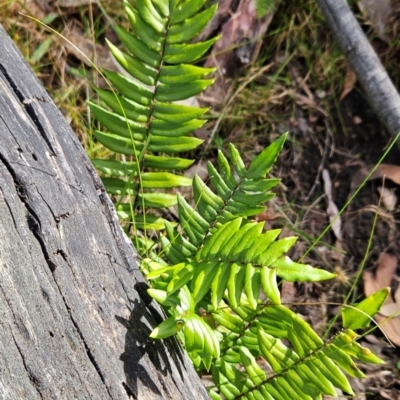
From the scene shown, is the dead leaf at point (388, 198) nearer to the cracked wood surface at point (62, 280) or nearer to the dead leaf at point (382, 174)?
the dead leaf at point (382, 174)

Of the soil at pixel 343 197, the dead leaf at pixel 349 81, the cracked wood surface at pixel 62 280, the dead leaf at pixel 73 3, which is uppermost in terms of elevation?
the dead leaf at pixel 349 81

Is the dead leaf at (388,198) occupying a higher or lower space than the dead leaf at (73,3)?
higher

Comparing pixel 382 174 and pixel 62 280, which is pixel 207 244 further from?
pixel 382 174

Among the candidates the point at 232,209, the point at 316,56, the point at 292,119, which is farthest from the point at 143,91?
the point at 316,56

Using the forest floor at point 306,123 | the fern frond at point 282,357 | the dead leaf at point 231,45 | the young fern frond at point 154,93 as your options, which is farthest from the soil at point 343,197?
the young fern frond at point 154,93

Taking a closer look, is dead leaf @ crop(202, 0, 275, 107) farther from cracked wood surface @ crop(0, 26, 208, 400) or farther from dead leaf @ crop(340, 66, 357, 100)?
cracked wood surface @ crop(0, 26, 208, 400)

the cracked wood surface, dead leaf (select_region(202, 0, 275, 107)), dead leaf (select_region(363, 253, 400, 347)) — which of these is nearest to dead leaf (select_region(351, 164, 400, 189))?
dead leaf (select_region(363, 253, 400, 347))

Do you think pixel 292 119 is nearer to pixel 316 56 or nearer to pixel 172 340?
pixel 316 56
